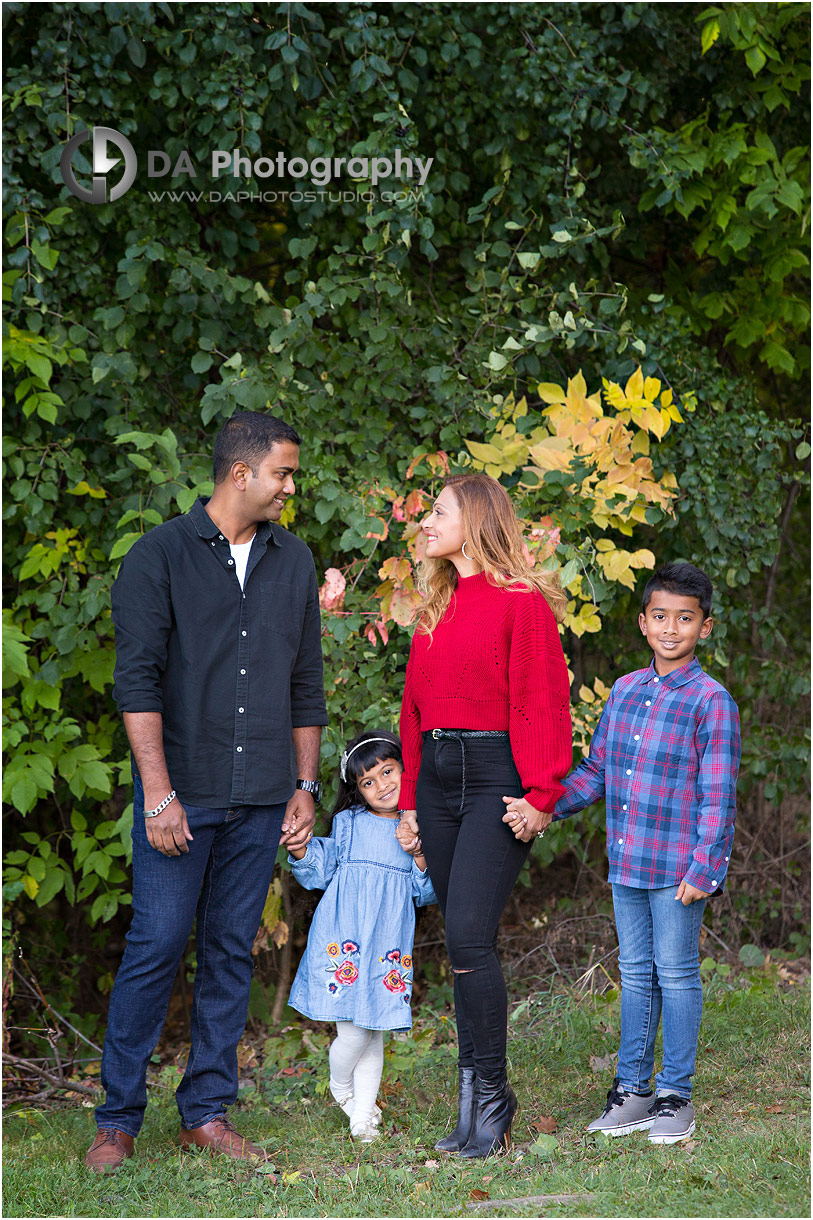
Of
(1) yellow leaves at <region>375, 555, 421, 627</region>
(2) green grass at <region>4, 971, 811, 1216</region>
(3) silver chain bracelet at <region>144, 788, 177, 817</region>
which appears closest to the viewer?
(2) green grass at <region>4, 971, 811, 1216</region>

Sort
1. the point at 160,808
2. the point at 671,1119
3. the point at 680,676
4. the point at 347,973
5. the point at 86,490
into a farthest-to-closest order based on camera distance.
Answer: the point at 86,490
the point at 347,973
the point at 680,676
the point at 671,1119
the point at 160,808

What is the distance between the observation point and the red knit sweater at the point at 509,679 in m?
Answer: 2.85

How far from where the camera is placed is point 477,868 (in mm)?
2863

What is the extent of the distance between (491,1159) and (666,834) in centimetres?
93

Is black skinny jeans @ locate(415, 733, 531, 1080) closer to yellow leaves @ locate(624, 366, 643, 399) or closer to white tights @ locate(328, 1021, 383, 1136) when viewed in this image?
white tights @ locate(328, 1021, 383, 1136)

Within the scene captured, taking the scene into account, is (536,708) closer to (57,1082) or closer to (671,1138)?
(671,1138)

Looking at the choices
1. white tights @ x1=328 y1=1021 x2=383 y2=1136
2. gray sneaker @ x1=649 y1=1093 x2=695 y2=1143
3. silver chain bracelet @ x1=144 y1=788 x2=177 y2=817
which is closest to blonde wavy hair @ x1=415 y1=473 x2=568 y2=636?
silver chain bracelet @ x1=144 y1=788 x2=177 y2=817

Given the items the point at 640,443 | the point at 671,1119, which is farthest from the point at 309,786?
the point at 640,443

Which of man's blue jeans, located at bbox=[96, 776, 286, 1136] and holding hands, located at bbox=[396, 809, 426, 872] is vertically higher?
holding hands, located at bbox=[396, 809, 426, 872]

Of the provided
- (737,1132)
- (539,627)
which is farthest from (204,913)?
(737,1132)

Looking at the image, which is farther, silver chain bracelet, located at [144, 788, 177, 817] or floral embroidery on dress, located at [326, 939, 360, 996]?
floral embroidery on dress, located at [326, 939, 360, 996]

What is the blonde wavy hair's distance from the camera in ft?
9.81

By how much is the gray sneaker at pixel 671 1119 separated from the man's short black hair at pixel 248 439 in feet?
6.57

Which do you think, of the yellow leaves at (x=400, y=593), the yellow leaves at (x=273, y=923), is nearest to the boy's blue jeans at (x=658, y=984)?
the yellow leaves at (x=400, y=593)
